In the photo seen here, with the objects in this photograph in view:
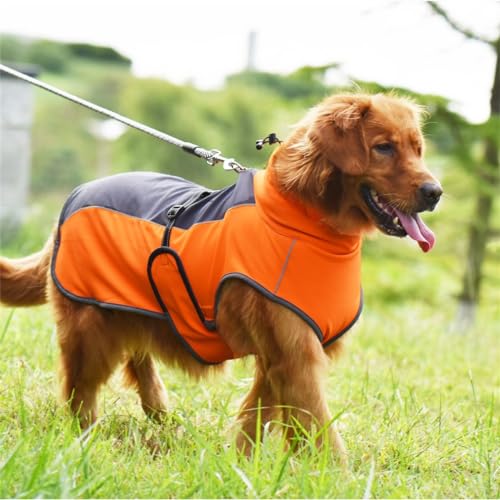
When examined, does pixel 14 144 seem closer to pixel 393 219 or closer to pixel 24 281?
pixel 24 281

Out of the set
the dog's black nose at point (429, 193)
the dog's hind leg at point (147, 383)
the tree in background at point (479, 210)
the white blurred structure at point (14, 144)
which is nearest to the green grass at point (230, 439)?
the dog's hind leg at point (147, 383)

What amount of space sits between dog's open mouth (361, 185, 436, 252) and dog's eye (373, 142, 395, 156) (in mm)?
144

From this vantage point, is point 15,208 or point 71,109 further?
point 71,109

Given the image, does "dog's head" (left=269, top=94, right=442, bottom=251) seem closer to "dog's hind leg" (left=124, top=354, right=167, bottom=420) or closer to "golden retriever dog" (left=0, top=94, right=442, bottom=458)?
"golden retriever dog" (left=0, top=94, right=442, bottom=458)

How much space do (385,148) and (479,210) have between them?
17.2 feet

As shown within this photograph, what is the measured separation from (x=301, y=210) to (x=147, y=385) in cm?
136

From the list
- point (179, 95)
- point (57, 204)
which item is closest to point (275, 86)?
point (179, 95)

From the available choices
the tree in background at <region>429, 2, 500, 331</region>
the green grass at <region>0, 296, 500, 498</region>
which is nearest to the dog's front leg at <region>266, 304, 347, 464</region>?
the green grass at <region>0, 296, 500, 498</region>

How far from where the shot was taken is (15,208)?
923 centimetres

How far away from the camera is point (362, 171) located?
301 cm

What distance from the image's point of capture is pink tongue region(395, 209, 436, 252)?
304cm

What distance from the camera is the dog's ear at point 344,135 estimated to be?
300 centimetres

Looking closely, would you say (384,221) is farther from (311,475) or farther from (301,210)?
(311,475)

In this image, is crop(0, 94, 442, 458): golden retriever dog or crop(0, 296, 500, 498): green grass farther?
crop(0, 94, 442, 458): golden retriever dog
